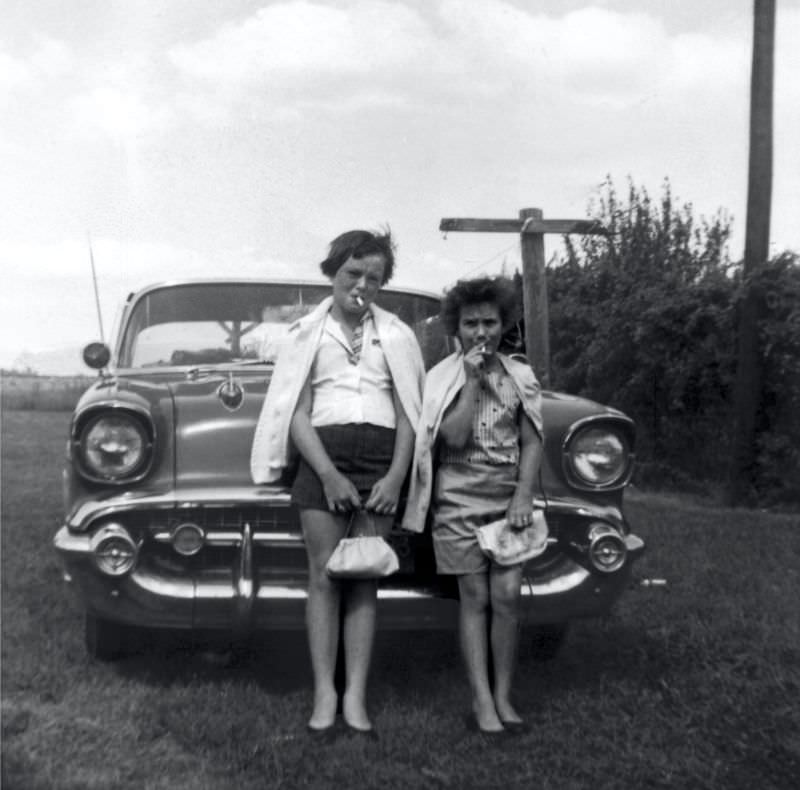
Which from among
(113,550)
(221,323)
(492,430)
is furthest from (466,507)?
(221,323)

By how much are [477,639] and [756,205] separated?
6268 millimetres

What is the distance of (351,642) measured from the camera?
2.96m

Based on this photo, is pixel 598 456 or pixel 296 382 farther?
pixel 598 456

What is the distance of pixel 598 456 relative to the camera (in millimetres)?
3367

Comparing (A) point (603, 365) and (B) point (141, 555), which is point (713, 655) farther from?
(A) point (603, 365)

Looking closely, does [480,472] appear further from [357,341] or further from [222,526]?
[222,526]

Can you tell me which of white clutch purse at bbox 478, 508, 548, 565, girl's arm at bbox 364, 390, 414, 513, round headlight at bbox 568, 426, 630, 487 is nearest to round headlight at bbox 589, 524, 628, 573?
round headlight at bbox 568, 426, 630, 487

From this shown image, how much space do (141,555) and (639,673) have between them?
169cm

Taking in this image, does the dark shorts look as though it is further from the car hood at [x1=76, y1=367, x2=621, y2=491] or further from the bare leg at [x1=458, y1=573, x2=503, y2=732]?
the bare leg at [x1=458, y1=573, x2=503, y2=732]

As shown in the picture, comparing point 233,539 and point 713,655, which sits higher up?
point 233,539

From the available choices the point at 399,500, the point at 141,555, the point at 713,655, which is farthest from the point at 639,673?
the point at 141,555

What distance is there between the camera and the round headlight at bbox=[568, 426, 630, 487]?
3352 mm

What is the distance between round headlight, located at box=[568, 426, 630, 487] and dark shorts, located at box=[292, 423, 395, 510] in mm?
696

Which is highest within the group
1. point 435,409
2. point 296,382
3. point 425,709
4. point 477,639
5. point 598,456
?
point 296,382
